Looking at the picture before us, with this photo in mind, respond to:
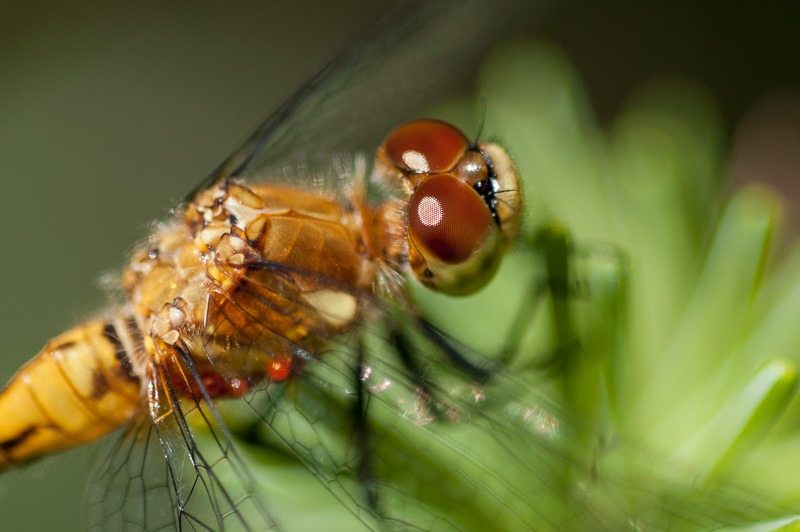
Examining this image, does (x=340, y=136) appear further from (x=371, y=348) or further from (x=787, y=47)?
(x=787, y=47)

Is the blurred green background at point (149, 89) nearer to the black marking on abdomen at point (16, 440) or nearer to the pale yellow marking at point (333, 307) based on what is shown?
the black marking on abdomen at point (16, 440)

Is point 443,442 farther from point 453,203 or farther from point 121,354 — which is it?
point 121,354

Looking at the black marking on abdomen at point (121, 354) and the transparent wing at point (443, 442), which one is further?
the black marking on abdomen at point (121, 354)

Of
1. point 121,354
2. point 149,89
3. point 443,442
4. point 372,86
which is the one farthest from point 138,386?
point 149,89

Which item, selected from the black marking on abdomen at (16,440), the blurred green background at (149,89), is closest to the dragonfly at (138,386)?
the black marking on abdomen at (16,440)

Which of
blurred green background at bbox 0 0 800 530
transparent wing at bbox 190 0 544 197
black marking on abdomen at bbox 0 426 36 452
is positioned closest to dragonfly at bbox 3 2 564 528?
black marking on abdomen at bbox 0 426 36 452

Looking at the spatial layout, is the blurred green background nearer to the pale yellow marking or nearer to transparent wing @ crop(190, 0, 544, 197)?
transparent wing @ crop(190, 0, 544, 197)
